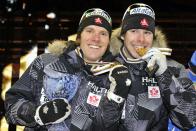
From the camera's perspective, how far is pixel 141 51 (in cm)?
287

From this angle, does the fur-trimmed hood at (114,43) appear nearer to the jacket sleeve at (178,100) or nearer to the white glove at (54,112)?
the jacket sleeve at (178,100)

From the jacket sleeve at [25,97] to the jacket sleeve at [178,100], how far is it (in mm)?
858

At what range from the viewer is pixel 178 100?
276 cm

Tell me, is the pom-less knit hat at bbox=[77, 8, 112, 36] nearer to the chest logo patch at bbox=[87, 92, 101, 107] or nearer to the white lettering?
the white lettering

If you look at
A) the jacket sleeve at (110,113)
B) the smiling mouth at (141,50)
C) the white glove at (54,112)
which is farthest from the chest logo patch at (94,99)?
the smiling mouth at (141,50)

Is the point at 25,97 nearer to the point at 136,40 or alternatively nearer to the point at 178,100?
the point at 136,40

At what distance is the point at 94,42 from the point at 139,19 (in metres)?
0.49

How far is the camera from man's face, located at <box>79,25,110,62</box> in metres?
2.79

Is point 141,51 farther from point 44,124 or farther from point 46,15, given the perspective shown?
point 46,15

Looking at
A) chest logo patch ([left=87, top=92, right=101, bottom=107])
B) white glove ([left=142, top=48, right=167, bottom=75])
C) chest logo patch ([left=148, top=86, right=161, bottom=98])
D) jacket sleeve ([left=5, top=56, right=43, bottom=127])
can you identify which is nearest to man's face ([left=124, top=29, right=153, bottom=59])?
white glove ([left=142, top=48, right=167, bottom=75])

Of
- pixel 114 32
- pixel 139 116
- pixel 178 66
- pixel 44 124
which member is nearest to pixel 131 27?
pixel 114 32

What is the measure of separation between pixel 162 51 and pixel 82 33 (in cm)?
60

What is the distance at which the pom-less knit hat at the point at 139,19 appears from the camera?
9.91 feet

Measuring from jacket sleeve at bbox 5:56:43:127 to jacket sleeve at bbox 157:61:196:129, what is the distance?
858 mm
